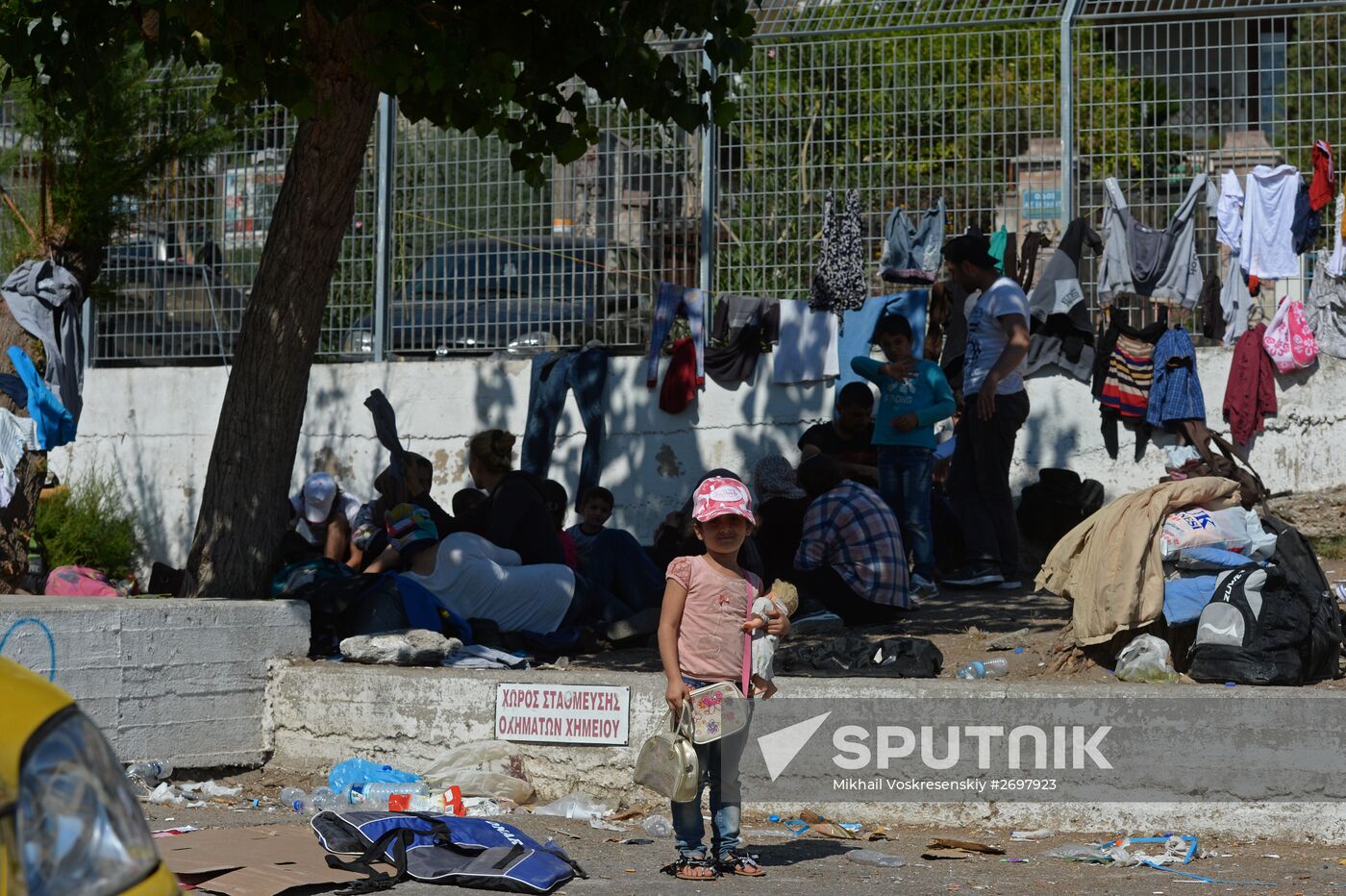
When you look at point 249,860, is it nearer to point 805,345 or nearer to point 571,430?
point 571,430

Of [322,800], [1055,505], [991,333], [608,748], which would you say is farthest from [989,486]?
[322,800]

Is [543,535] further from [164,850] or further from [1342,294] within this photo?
[1342,294]

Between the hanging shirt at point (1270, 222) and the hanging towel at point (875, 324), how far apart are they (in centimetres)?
221

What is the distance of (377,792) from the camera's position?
Answer: 7.10 meters

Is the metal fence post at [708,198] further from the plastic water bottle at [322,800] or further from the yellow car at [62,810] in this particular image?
the yellow car at [62,810]

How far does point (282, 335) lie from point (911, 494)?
12.4 feet

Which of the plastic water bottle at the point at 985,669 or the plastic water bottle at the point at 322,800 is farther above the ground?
the plastic water bottle at the point at 985,669

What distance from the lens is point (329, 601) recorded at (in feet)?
27.1

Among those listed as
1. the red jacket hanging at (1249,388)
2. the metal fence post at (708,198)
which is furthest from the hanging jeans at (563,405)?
the red jacket hanging at (1249,388)

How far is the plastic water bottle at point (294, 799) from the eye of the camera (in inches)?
282

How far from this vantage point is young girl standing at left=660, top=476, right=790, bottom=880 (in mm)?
5727

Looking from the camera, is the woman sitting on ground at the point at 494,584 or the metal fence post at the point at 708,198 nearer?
the woman sitting on ground at the point at 494,584

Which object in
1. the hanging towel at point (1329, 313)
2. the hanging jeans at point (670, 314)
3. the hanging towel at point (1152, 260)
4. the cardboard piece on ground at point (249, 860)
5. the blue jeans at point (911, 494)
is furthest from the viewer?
the hanging jeans at point (670, 314)

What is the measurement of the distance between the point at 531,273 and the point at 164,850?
6991 mm
